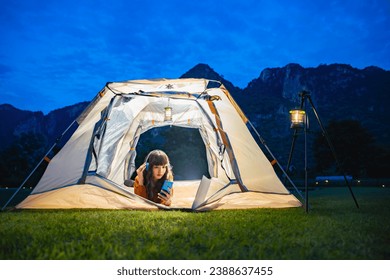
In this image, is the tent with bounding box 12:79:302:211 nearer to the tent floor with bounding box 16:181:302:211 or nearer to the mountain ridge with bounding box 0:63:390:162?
the tent floor with bounding box 16:181:302:211

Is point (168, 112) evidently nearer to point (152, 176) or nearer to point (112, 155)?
point (112, 155)

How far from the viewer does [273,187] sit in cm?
477

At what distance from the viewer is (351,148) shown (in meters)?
31.5

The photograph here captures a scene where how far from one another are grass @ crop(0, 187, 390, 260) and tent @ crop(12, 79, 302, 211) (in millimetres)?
446

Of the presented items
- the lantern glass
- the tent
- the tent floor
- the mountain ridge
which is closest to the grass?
the tent floor

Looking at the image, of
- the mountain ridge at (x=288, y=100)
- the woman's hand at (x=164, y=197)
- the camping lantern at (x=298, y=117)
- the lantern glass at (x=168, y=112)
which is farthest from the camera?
the mountain ridge at (x=288, y=100)

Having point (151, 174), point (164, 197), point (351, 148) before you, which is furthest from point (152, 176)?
point (351, 148)

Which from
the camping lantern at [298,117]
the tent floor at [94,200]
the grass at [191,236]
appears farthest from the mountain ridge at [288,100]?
the grass at [191,236]

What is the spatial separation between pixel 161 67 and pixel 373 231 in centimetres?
17201

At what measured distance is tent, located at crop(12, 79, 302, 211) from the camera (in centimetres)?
429

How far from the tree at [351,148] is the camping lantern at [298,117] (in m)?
28.8

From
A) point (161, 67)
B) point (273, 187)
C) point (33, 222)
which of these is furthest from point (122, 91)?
point (161, 67)

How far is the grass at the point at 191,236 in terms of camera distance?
209 centimetres

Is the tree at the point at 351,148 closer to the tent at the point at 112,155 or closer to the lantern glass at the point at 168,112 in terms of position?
the lantern glass at the point at 168,112
